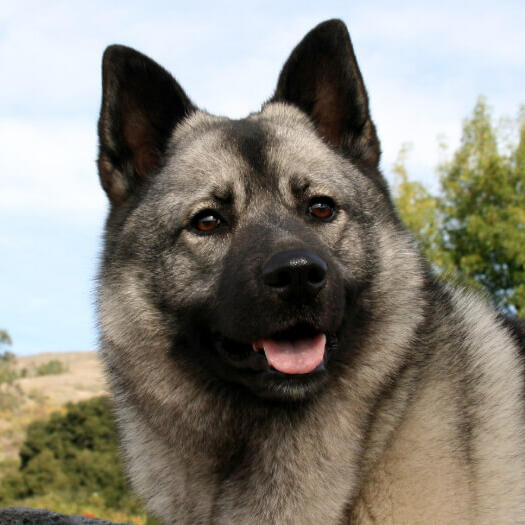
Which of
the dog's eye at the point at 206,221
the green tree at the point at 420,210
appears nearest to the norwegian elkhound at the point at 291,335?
the dog's eye at the point at 206,221

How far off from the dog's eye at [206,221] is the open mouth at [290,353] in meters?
0.67

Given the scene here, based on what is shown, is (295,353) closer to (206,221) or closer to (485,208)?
(206,221)

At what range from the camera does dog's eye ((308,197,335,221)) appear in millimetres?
3439

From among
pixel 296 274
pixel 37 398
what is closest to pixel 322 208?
pixel 296 274

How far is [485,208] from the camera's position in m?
22.3

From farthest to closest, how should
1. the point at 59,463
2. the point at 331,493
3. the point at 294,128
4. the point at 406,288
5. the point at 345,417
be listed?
the point at 59,463, the point at 294,128, the point at 406,288, the point at 345,417, the point at 331,493

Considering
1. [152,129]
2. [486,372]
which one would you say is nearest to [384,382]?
[486,372]

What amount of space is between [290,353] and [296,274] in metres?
0.40

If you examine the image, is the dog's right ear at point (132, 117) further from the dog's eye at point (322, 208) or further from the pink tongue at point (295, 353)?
the pink tongue at point (295, 353)

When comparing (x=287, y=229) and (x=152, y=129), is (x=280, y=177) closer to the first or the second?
(x=287, y=229)

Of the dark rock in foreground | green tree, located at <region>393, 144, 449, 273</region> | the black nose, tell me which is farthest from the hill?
green tree, located at <region>393, 144, 449, 273</region>

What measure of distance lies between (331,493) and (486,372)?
3.22 ft

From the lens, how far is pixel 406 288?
11.4 feet

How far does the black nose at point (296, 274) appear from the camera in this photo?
9.29 feet
